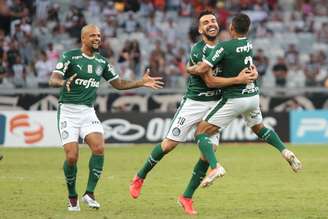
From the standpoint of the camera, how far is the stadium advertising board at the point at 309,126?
86.4ft

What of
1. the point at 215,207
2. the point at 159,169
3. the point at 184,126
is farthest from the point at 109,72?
the point at 159,169

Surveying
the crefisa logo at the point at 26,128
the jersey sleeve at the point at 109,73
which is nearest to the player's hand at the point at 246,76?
the jersey sleeve at the point at 109,73

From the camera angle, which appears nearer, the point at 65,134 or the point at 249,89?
the point at 249,89

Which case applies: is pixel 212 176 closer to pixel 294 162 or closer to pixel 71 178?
pixel 294 162

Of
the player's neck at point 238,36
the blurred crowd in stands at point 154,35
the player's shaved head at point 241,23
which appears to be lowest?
the blurred crowd in stands at point 154,35

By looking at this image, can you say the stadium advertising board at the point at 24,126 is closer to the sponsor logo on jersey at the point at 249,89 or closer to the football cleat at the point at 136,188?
the football cleat at the point at 136,188

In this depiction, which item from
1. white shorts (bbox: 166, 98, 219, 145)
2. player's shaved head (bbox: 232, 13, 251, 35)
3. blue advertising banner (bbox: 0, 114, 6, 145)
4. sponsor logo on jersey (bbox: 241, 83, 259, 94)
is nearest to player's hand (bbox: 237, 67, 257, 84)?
sponsor logo on jersey (bbox: 241, 83, 259, 94)

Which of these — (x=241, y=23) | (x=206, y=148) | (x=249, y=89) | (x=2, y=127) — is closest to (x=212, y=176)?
(x=206, y=148)

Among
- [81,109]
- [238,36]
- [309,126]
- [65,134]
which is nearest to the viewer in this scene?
[238,36]

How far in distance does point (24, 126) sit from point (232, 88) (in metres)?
13.7

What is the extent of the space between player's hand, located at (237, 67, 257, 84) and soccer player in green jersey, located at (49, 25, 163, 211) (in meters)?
1.43

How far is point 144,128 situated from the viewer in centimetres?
2570

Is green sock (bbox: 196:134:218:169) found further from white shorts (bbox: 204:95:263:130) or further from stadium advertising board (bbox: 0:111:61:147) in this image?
stadium advertising board (bbox: 0:111:61:147)

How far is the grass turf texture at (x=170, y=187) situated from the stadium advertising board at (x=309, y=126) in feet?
7.61
